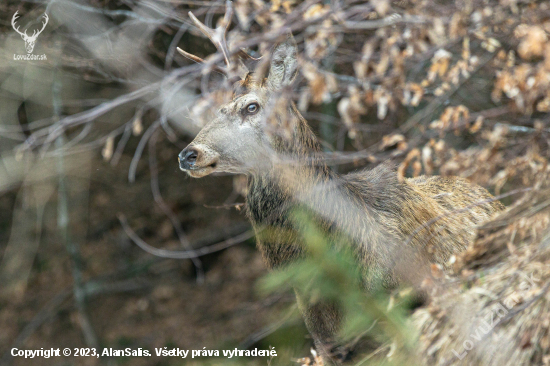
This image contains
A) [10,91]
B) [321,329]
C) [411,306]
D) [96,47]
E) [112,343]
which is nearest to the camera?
[411,306]

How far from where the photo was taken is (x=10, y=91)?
665cm

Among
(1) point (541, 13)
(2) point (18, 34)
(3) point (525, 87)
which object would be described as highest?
(1) point (541, 13)

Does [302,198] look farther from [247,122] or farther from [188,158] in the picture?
[188,158]

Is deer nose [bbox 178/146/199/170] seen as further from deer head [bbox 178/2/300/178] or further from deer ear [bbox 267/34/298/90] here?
deer ear [bbox 267/34/298/90]

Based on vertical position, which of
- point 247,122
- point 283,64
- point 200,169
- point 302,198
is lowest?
point 302,198

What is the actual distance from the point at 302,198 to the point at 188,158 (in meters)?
0.75

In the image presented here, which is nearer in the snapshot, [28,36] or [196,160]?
[196,160]

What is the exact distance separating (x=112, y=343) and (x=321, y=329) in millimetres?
4391

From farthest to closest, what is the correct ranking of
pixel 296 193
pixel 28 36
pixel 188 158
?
pixel 28 36
pixel 296 193
pixel 188 158

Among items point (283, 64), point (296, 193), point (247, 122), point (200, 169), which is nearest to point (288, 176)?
point (296, 193)

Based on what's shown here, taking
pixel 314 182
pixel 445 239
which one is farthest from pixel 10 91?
pixel 445 239

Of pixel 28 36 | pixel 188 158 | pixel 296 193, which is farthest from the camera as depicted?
pixel 28 36

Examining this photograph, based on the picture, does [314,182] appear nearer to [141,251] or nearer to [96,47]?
[96,47]

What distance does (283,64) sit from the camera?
372 centimetres
